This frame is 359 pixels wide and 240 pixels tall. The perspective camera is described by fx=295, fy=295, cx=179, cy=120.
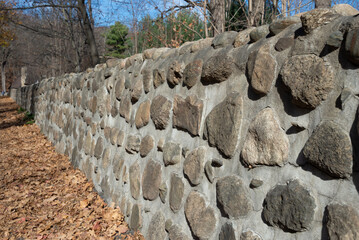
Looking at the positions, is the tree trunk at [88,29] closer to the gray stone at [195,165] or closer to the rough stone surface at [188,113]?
the rough stone surface at [188,113]

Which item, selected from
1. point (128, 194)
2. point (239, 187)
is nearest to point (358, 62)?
point (239, 187)

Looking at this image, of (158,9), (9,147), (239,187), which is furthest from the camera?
(9,147)

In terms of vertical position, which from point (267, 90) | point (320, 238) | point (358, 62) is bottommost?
point (320, 238)

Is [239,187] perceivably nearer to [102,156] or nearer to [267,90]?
[267,90]

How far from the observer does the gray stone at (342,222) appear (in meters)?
1.03

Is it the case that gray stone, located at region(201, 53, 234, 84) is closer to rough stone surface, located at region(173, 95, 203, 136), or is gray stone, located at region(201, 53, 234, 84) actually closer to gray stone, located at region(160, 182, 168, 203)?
rough stone surface, located at region(173, 95, 203, 136)

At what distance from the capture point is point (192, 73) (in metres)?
2.01

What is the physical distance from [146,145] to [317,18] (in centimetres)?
173

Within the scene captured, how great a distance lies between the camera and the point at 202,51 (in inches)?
79.8

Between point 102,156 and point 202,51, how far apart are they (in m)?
2.13

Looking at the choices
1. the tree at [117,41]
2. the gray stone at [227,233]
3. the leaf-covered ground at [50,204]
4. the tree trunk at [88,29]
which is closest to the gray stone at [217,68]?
the gray stone at [227,233]

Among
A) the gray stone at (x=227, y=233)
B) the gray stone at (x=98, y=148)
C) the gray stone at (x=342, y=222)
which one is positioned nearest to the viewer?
the gray stone at (x=342, y=222)

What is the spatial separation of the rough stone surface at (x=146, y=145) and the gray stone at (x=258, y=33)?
4.18 ft

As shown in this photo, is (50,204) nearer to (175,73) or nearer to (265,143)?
(175,73)
